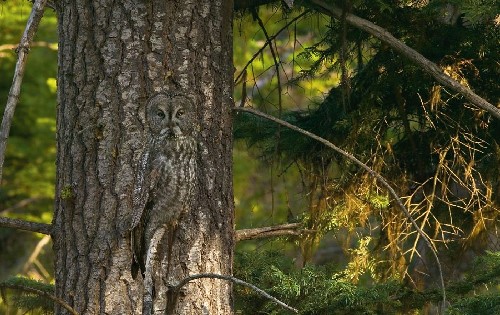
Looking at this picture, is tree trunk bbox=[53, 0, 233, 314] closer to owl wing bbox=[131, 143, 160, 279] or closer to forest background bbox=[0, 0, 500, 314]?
owl wing bbox=[131, 143, 160, 279]

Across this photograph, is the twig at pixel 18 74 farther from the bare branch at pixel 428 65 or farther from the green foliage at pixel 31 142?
the green foliage at pixel 31 142

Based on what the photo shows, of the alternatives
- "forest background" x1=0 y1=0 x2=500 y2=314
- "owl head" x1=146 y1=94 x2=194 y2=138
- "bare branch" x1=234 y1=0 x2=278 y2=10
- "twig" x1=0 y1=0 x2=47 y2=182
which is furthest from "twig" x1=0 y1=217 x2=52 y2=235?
"bare branch" x1=234 y1=0 x2=278 y2=10

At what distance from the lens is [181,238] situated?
348 cm

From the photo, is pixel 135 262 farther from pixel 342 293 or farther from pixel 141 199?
pixel 342 293

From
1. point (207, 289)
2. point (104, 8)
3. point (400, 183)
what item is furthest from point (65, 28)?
point (400, 183)

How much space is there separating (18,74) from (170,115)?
694mm

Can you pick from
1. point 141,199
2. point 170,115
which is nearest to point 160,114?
point 170,115

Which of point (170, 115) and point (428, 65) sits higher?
point (428, 65)

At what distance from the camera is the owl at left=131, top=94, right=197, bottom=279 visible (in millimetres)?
3441

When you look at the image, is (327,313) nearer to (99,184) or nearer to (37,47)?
(99,184)

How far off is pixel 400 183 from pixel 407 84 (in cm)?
64

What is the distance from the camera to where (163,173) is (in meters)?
3.47

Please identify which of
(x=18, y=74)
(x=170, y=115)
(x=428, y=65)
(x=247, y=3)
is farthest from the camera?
(x=247, y=3)

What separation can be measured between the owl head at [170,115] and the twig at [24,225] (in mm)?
589
